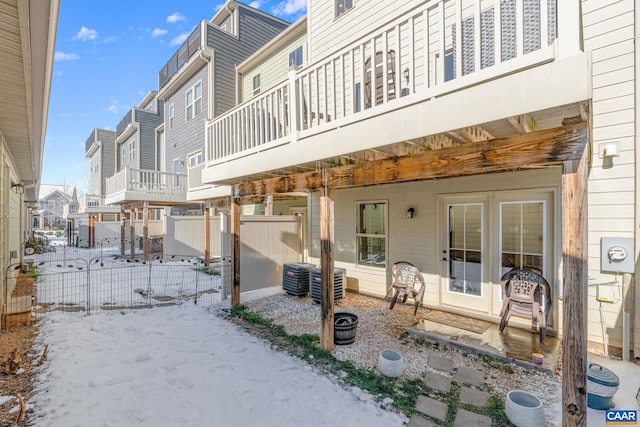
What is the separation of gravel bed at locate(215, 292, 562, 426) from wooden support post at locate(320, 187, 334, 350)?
239 millimetres

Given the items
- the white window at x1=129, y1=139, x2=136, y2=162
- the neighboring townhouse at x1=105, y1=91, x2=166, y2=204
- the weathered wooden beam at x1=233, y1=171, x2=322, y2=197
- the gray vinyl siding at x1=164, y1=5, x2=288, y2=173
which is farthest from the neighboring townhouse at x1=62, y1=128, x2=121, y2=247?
the weathered wooden beam at x1=233, y1=171, x2=322, y2=197

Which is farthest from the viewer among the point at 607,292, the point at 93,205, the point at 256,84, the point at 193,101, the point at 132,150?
the point at 132,150

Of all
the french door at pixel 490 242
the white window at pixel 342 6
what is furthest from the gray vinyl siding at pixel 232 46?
the french door at pixel 490 242

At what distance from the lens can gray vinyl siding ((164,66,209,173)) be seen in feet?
42.3

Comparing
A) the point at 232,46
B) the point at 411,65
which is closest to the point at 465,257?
the point at 411,65

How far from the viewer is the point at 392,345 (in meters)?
4.40

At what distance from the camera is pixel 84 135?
30.3 m

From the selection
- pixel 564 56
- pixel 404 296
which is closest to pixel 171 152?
pixel 404 296

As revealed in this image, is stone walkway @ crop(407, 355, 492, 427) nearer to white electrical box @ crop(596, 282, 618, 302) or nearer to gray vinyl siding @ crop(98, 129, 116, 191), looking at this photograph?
white electrical box @ crop(596, 282, 618, 302)

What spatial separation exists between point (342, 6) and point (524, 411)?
25.8 ft

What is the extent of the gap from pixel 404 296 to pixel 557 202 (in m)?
2.80

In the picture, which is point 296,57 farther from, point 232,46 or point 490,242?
point 490,242

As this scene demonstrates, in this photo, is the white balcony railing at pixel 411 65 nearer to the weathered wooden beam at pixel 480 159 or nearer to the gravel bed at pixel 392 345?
the weathered wooden beam at pixel 480 159

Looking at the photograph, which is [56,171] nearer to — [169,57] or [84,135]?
[84,135]
